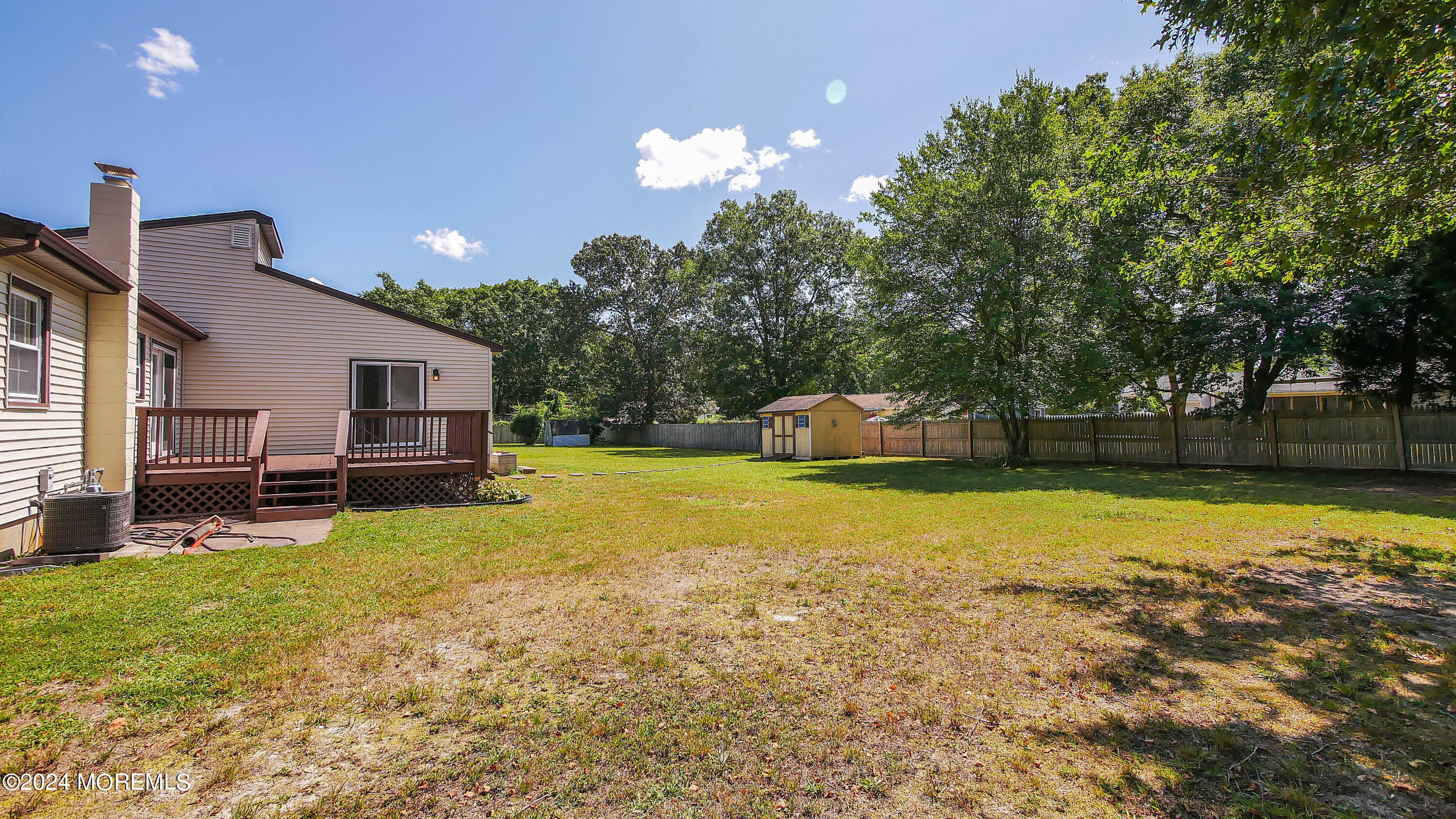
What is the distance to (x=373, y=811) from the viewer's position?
82.2 inches

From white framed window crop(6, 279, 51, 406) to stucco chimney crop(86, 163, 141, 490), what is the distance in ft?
3.14

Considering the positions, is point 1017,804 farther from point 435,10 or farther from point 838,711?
point 435,10

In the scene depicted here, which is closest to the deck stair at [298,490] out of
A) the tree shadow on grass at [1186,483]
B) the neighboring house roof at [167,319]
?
the neighboring house roof at [167,319]

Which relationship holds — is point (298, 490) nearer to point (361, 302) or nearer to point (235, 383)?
point (235, 383)

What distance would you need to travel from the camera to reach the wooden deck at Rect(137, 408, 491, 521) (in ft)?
26.1

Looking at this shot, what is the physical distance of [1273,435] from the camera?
1413cm

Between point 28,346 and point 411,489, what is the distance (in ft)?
16.3

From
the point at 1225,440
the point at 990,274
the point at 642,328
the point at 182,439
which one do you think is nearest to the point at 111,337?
the point at 182,439

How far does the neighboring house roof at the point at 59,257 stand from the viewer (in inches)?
194

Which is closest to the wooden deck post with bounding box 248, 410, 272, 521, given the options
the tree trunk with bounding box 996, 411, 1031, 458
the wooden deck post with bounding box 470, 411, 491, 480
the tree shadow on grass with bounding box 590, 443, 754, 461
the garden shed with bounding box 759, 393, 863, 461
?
the wooden deck post with bounding box 470, 411, 491, 480

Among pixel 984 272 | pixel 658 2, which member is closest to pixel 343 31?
pixel 658 2

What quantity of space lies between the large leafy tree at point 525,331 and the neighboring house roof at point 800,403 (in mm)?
24722

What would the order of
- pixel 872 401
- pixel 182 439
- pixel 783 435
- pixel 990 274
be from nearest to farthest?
pixel 182 439, pixel 990 274, pixel 783 435, pixel 872 401

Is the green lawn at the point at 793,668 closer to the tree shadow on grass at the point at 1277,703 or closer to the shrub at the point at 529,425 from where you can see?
the tree shadow on grass at the point at 1277,703
